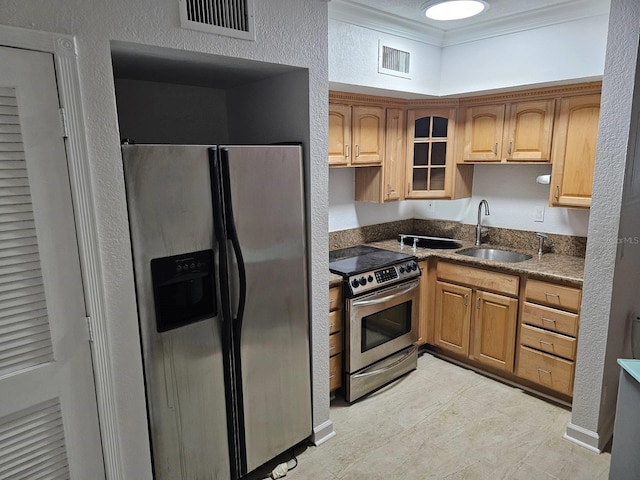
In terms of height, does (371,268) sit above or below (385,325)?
above

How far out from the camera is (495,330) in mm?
3135

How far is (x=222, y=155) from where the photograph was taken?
1860 mm

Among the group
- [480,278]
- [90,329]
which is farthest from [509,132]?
[90,329]

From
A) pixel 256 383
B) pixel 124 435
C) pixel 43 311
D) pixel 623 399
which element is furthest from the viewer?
pixel 256 383

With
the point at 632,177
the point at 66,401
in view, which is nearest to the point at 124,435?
the point at 66,401

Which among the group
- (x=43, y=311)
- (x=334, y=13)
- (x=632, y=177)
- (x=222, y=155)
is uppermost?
(x=334, y=13)

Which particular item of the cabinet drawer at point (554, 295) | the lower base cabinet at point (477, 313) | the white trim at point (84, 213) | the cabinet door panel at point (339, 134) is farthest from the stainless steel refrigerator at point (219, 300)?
the cabinet drawer at point (554, 295)

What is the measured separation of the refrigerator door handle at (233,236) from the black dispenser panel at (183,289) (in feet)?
0.39

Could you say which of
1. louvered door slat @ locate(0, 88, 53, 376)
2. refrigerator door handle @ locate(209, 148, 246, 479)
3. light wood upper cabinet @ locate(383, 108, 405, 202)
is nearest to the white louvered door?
louvered door slat @ locate(0, 88, 53, 376)

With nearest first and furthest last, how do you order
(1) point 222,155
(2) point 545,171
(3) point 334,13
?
(1) point 222,155
(3) point 334,13
(2) point 545,171

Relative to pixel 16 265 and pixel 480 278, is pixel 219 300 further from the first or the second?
pixel 480 278

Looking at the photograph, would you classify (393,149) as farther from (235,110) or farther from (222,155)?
(222,155)

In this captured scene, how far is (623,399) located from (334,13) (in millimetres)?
2511

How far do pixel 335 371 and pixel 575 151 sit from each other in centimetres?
226
